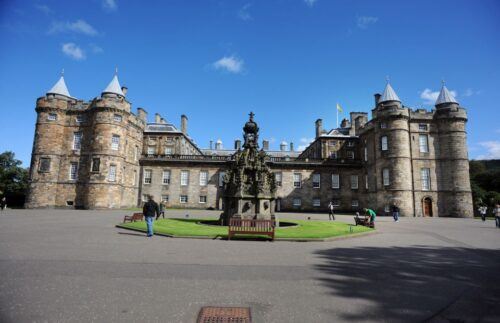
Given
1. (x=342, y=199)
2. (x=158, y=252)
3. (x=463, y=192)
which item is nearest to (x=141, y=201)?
(x=342, y=199)

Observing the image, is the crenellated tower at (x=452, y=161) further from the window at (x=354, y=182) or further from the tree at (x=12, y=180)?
the tree at (x=12, y=180)

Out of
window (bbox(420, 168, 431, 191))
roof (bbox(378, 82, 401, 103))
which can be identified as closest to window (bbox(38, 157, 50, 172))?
roof (bbox(378, 82, 401, 103))

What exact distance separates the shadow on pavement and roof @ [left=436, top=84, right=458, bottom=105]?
113 feet

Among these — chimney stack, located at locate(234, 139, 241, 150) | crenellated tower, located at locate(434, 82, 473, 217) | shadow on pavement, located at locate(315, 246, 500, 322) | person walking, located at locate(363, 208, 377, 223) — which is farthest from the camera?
chimney stack, located at locate(234, 139, 241, 150)

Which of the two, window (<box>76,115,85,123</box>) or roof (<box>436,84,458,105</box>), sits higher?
roof (<box>436,84,458,105</box>)

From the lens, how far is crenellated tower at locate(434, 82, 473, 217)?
1336 inches

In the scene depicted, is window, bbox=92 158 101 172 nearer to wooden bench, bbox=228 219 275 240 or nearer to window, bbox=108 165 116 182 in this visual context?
window, bbox=108 165 116 182

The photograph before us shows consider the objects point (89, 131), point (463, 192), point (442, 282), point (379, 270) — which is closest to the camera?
point (442, 282)

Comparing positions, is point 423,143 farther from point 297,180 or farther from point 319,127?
point 319,127

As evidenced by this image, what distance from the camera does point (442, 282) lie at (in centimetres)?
598

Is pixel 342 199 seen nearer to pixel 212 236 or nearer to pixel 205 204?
pixel 205 204

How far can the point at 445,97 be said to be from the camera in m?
36.9

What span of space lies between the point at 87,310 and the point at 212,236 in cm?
786

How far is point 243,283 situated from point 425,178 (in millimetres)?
37859
